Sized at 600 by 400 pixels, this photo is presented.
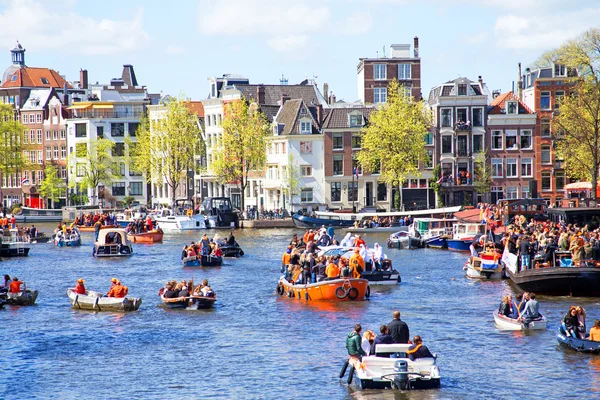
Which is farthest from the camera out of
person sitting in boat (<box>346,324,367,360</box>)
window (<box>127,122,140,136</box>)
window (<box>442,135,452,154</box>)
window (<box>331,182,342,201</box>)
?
window (<box>127,122,140,136</box>)

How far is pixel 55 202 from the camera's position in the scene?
15350cm

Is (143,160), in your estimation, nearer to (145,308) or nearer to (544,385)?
(145,308)

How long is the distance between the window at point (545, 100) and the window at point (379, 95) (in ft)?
61.6

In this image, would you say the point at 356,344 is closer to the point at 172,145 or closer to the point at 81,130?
the point at 172,145

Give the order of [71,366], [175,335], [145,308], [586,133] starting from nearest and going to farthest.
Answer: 1. [71,366]
2. [175,335]
3. [145,308]
4. [586,133]

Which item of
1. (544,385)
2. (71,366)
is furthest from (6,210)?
(544,385)

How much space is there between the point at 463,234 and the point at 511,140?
4114 cm

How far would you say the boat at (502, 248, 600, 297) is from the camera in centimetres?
4988

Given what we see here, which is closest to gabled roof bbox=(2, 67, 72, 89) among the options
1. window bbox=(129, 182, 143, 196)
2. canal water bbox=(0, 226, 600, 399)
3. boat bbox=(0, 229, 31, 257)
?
window bbox=(129, 182, 143, 196)

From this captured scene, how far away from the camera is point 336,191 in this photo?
403 ft

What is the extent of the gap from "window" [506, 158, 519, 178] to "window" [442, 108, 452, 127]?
773 centimetres

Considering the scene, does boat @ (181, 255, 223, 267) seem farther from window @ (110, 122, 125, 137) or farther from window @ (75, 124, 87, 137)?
window @ (75, 124, 87, 137)

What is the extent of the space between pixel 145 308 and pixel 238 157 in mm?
70964

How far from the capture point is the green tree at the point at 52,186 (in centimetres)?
15062
